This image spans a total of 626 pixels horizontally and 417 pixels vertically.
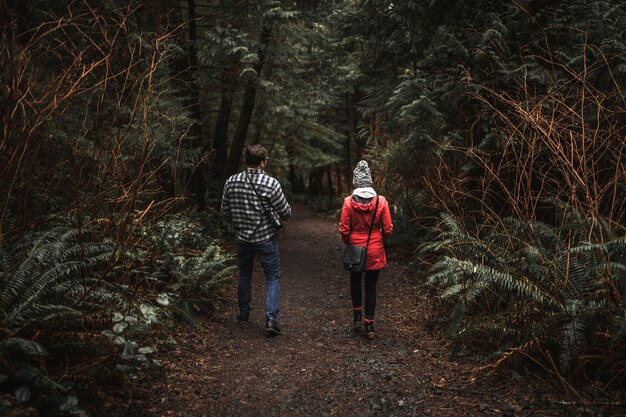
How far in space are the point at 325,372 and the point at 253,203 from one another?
2227 millimetres

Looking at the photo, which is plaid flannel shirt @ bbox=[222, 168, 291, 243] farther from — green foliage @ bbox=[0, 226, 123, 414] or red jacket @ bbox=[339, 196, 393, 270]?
green foliage @ bbox=[0, 226, 123, 414]

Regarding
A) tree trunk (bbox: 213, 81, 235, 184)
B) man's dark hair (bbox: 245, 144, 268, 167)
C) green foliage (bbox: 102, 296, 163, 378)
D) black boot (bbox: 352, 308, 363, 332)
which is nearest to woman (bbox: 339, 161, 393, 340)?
black boot (bbox: 352, 308, 363, 332)

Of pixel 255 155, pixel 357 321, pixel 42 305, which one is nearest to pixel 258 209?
pixel 255 155

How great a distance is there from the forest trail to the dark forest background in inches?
14.8

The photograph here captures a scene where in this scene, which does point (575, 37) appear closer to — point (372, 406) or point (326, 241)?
point (372, 406)

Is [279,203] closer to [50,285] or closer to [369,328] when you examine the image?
[369,328]

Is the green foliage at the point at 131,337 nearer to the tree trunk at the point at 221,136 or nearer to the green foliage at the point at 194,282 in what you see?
the green foliage at the point at 194,282

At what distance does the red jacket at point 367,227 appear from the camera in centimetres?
557

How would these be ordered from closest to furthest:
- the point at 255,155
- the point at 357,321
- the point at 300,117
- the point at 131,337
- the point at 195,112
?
the point at 131,337
the point at 255,155
the point at 357,321
the point at 195,112
the point at 300,117

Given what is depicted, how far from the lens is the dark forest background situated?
12.0 ft

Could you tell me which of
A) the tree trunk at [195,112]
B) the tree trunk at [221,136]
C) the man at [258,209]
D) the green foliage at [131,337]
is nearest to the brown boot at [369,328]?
the man at [258,209]

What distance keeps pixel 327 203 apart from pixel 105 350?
20.5m

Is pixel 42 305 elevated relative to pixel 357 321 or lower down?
elevated

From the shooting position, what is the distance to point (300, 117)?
1261 cm
